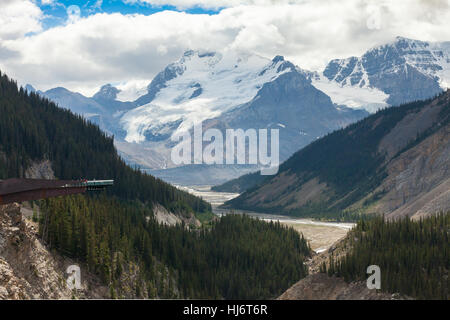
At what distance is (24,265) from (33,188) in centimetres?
1101

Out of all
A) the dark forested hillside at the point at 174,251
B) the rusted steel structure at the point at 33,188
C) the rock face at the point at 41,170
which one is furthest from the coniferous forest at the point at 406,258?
the rock face at the point at 41,170

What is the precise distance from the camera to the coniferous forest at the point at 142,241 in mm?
92125

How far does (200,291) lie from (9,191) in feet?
205

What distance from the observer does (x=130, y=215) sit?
133m

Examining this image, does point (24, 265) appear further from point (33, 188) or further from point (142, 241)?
point (142, 241)

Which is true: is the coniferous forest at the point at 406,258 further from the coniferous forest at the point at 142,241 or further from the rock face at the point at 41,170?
the rock face at the point at 41,170

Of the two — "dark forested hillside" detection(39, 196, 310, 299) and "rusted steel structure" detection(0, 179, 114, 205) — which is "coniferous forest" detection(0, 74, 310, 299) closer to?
"dark forested hillside" detection(39, 196, 310, 299)

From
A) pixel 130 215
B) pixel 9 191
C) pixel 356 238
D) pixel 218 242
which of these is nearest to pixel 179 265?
pixel 130 215

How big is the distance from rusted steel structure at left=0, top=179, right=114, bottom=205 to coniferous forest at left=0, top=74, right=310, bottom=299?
7378 millimetres

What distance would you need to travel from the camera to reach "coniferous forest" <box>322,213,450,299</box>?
8919 centimetres

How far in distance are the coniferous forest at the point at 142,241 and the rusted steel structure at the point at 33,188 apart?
290 inches

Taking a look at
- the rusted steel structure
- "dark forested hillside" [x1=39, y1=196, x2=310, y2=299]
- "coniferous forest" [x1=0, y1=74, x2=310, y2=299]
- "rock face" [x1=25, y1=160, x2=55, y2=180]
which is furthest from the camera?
"rock face" [x1=25, y1=160, x2=55, y2=180]

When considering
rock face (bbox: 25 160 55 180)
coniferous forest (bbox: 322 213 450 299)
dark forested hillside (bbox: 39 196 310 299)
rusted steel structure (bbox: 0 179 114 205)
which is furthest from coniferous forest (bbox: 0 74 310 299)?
coniferous forest (bbox: 322 213 450 299)
